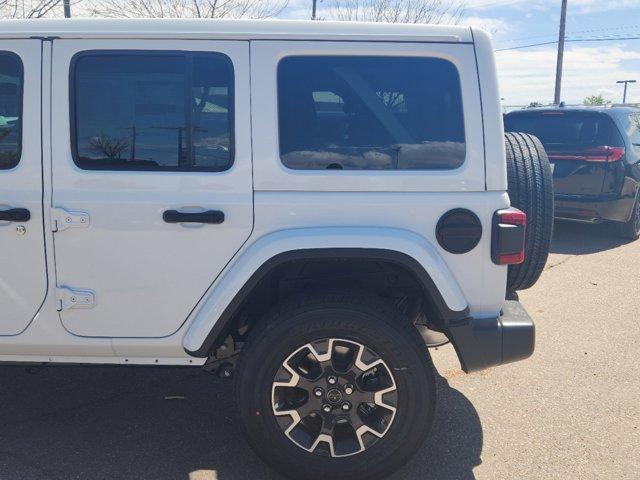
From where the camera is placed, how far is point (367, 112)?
2758 millimetres

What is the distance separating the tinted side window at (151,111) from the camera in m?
2.73

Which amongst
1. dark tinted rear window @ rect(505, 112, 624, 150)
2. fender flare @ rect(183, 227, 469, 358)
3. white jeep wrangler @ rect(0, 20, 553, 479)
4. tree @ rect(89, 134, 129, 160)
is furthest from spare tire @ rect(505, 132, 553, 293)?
dark tinted rear window @ rect(505, 112, 624, 150)

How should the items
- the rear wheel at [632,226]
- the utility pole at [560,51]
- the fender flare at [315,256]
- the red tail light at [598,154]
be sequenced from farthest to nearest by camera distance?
the utility pole at [560,51]
the rear wheel at [632,226]
the red tail light at [598,154]
the fender flare at [315,256]

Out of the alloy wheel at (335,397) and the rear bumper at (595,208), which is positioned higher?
the rear bumper at (595,208)

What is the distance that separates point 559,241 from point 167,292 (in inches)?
256

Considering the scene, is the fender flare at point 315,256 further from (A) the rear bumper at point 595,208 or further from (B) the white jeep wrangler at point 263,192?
(A) the rear bumper at point 595,208

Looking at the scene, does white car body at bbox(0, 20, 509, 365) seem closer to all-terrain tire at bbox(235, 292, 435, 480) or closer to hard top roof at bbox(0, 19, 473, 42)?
hard top roof at bbox(0, 19, 473, 42)

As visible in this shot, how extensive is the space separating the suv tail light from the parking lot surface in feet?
3.62

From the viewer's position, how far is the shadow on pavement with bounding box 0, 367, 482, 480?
9.82 ft

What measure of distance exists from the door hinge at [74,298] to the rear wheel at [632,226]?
278 inches

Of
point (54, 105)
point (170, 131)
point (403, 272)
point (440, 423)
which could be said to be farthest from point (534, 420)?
point (54, 105)

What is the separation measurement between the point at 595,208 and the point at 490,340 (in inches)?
207

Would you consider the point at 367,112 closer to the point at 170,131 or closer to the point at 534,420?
the point at 170,131

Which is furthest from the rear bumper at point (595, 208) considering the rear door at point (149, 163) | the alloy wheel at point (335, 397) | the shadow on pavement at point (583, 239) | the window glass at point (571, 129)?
the rear door at point (149, 163)
